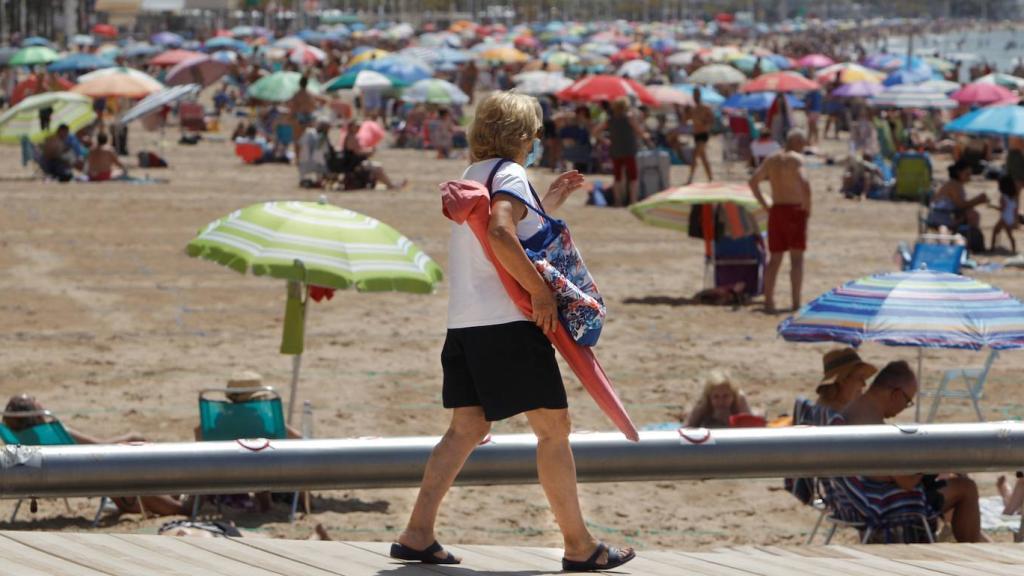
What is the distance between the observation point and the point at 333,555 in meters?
4.41

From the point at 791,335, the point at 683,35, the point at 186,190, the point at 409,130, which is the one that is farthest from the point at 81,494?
the point at 683,35

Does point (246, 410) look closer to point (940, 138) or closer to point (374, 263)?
point (374, 263)

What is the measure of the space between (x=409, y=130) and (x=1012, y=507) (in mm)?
22377

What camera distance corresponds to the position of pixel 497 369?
4.12 meters

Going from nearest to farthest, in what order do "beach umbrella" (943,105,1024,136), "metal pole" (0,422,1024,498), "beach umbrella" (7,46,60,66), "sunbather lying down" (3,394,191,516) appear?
"metal pole" (0,422,1024,498) < "sunbather lying down" (3,394,191,516) < "beach umbrella" (943,105,1024,136) < "beach umbrella" (7,46,60,66)

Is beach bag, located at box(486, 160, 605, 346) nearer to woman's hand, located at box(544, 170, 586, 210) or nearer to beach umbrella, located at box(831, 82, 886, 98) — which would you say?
woman's hand, located at box(544, 170, 586, 210)

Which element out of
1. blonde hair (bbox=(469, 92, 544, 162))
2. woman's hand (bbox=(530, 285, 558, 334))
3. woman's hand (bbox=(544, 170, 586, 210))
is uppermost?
blonde hair (bbox=(469, 92, 544, 162))

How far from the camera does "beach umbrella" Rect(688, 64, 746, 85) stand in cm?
3080

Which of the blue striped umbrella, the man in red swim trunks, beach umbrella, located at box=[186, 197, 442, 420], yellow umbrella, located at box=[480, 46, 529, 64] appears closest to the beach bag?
the blue striped umbrella

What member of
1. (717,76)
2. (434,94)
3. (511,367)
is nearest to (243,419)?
(511,367)

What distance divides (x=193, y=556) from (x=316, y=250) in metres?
3.55

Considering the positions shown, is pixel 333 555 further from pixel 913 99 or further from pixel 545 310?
pixel 913 99

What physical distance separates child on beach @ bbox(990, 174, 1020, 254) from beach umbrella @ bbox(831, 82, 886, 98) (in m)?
12.4

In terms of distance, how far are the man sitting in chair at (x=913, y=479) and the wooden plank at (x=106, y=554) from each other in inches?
125
